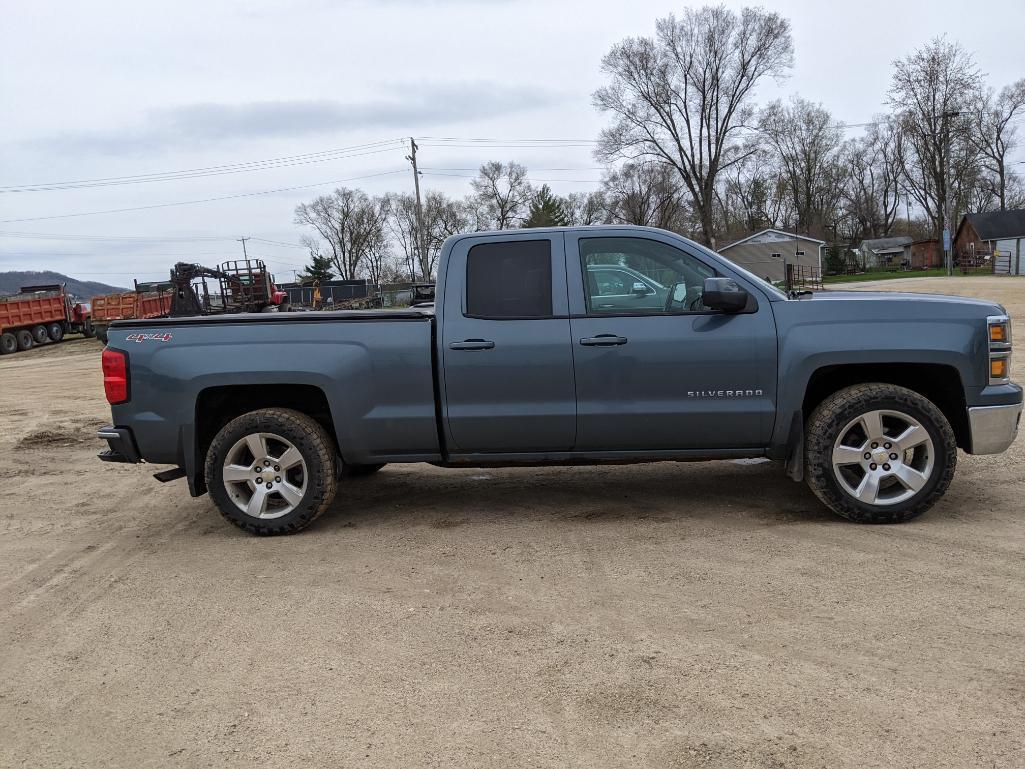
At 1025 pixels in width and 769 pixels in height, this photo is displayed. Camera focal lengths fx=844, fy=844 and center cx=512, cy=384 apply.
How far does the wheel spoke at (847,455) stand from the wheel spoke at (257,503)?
3516 mm

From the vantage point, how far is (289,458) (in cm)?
531

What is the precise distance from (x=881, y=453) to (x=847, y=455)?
8.1 inches

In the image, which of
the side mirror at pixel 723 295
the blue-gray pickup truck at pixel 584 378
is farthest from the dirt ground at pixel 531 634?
the side mirror at pixel 723 295

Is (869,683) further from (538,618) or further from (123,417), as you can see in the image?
(123,417)

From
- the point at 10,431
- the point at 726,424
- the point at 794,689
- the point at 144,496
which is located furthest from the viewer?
the point at 10,431

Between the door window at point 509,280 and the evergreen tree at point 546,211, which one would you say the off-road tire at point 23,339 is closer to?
the door window at point 509,280

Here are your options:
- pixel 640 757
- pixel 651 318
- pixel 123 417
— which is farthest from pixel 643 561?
pixel 123 417

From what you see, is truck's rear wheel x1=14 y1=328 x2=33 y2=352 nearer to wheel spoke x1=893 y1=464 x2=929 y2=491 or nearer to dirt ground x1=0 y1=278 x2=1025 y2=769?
dirt ground x1=0 y1=278 x2=1025 y2=769

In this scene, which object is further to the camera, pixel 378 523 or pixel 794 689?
pixel 378 523

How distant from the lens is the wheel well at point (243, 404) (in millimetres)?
5480

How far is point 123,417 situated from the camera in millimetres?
5375

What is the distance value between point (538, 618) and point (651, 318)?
206 cm

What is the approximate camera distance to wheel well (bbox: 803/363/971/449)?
16.8ft

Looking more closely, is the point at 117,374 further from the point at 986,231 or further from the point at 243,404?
the point at 986,231
